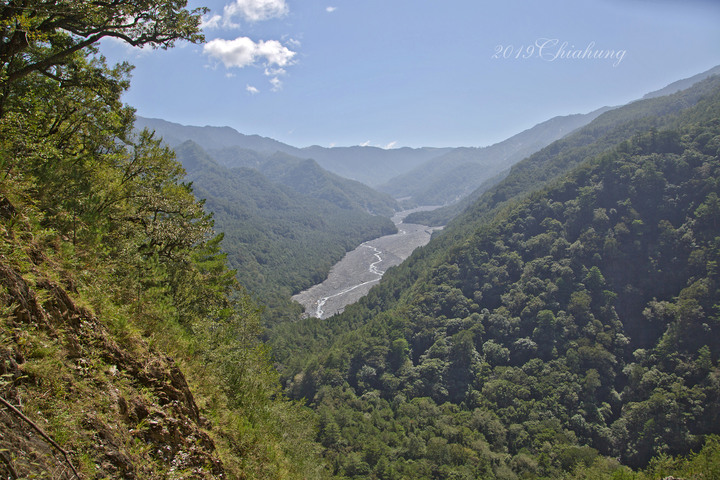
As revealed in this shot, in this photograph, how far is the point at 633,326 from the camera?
87.9 metres

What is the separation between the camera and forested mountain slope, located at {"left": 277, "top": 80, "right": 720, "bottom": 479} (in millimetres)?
63062

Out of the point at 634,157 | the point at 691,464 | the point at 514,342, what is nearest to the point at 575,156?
the point at 634,157

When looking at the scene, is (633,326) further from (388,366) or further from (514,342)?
(388,366)

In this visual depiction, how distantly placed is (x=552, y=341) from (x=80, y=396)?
9822 centimetres

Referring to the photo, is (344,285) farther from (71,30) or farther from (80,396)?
(80,396)

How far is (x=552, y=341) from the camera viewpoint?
86.6 meters

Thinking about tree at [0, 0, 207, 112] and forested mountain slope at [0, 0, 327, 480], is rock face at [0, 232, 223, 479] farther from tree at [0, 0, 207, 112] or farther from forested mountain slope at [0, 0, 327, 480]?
tree at [0, 0, 207, 112]

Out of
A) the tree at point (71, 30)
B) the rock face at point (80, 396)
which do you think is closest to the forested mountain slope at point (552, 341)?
the rock face at point (80, 396)

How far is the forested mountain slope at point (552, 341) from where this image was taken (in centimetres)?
6306

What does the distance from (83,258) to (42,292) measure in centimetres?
290

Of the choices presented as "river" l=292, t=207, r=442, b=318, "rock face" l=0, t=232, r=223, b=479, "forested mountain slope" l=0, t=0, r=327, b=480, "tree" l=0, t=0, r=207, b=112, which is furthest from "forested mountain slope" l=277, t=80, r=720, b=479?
"tree" l=0, t=0, r=207, b=112

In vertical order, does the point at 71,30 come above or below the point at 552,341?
above

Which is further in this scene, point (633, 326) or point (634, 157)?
point (634, 157)

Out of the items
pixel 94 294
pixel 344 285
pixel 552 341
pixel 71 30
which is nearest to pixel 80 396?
pixel 94 294
